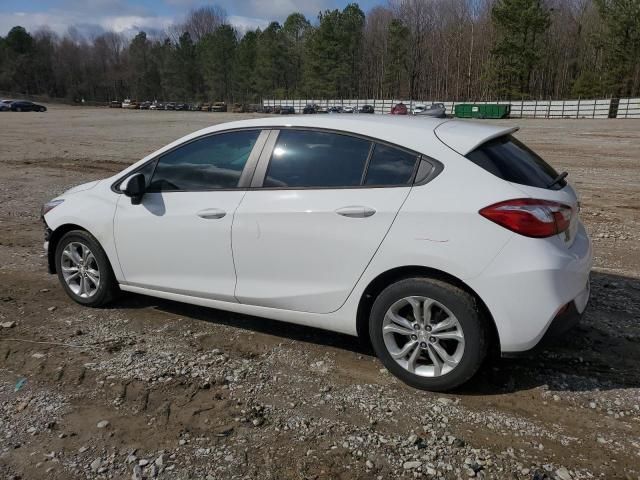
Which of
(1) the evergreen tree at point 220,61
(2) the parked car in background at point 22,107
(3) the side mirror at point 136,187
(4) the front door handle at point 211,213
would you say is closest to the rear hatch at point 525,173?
(4) the front door handle at point 211,213

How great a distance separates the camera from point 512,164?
3.46 m

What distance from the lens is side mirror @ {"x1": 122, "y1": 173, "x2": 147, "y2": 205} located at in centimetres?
441

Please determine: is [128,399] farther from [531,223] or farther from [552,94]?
[552,94]

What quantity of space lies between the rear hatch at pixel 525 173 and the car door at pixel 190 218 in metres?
1.62

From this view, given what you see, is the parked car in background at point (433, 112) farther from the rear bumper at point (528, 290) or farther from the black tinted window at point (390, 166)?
the rear bumper at point (528, 290)

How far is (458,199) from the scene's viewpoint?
327cm

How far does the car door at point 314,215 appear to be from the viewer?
3507 mm

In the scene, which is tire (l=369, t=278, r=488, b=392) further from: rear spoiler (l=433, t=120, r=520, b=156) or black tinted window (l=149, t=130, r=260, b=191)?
black tinted window (l=149, t=130, r=260, b=191)

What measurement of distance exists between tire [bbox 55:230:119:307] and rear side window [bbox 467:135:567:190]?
3.27 metres

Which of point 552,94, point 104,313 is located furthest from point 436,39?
point 104,313

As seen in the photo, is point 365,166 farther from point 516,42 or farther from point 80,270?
point 516,42

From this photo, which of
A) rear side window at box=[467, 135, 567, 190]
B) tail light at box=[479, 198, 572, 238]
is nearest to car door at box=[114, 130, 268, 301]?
rear side window at box=[467, 135, 567, 190]

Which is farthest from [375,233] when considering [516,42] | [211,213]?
[516,42]

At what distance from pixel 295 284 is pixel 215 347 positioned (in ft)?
2.98
